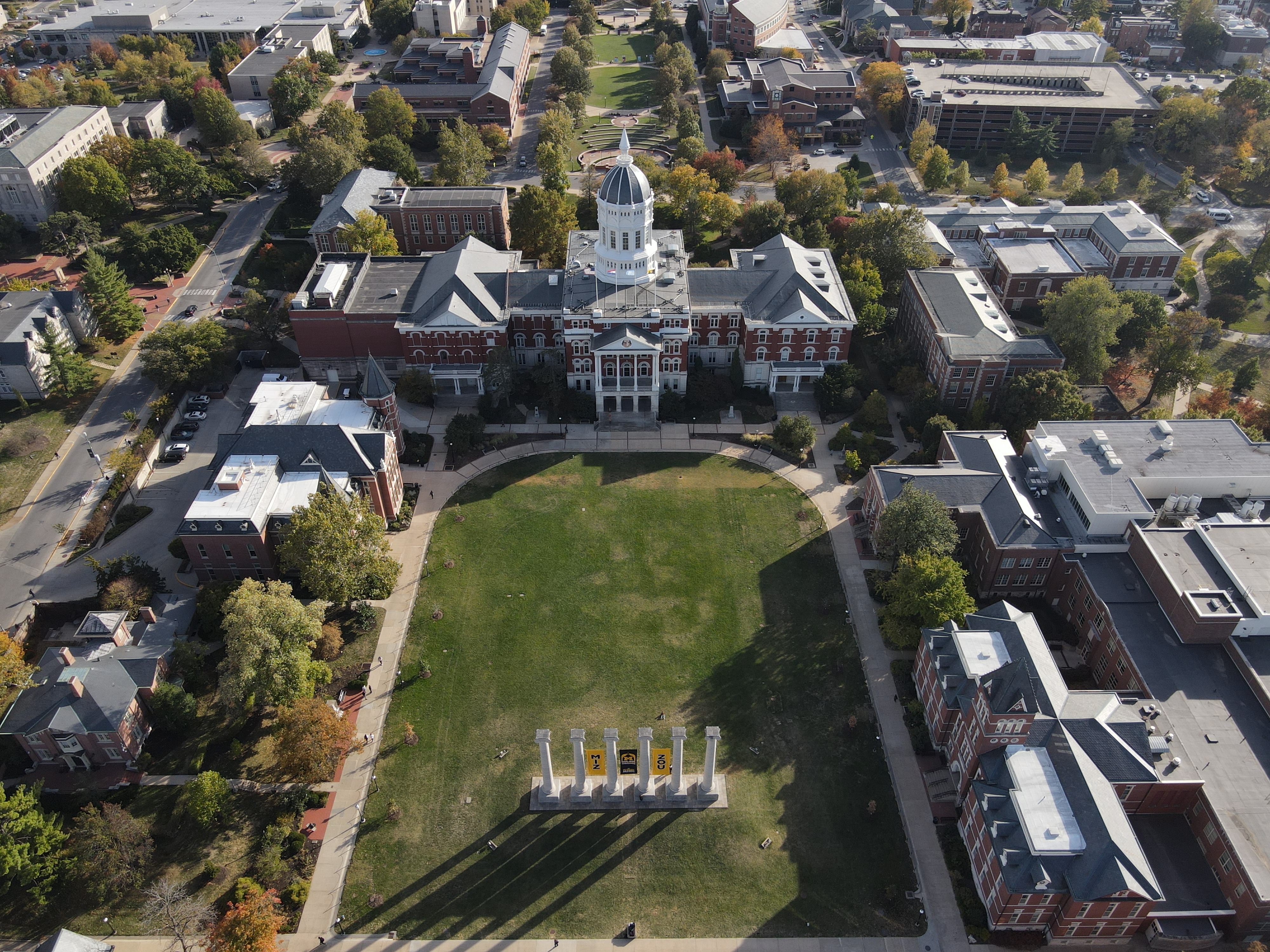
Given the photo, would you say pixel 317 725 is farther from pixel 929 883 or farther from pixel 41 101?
pixel 41 101

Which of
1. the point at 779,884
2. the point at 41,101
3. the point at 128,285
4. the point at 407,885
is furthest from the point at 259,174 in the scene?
the point at 779,884

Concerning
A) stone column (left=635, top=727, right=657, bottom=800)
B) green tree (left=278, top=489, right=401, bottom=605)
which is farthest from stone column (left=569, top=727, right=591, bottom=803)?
green tree (left=278, top=489, right=401, bottom=605)

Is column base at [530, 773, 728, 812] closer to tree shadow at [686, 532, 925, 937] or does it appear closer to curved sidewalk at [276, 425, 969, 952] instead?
tree shadow at [686, 532, 925, 937]

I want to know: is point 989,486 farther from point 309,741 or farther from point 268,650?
point 268,650

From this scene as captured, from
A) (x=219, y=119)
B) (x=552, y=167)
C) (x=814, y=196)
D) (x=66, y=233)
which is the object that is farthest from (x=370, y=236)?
(x=814, y=196)

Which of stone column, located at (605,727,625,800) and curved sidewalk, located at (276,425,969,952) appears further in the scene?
stone column, located at (605,727,625,800)

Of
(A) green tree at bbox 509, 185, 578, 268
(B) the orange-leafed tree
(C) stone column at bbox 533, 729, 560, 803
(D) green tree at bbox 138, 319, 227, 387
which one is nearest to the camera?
(B) the orange-leafed tree

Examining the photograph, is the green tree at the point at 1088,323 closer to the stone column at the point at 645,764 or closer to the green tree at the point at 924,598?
the green tree at the point at 924,598
